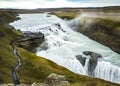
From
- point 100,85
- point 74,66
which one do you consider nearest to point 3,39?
point 74,66

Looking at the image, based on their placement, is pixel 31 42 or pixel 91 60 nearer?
pixel 91 60

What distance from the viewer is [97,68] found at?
3086 inches

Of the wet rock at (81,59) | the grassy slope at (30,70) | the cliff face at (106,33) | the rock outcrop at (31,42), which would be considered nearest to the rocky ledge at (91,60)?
the wet rock at (81,59)

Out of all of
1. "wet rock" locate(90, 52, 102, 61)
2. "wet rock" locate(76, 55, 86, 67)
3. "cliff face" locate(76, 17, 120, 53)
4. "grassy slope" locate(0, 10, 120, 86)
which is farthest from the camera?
"cliff face" locate(76, 17, 120, 53)

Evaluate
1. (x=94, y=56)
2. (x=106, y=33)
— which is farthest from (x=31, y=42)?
(x=106, y=33)

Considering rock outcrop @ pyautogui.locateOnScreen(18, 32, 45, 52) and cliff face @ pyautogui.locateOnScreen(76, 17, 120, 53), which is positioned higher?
rock outcrop @ pyautogui.locateOnScreen(18, 32, 45, 52)

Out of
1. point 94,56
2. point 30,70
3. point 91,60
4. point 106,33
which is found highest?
point 30,70

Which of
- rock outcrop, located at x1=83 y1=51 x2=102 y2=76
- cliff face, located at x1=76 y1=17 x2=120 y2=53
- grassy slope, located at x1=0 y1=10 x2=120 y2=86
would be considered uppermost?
grassy slope, located at x1=0 y1=10 x2=120 y2=86

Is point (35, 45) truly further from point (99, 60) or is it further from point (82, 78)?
point (82, 78)

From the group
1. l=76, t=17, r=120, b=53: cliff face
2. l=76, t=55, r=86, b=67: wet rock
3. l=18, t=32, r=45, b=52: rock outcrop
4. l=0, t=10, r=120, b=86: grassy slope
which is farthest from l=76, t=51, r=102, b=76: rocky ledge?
l=18, t=32, r=45, b=52: rock outcrop

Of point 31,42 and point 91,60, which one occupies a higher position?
point 31,42

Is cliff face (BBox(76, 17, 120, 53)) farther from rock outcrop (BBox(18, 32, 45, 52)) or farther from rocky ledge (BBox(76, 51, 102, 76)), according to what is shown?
rock outcrop (BBox(18, 32, 45, 52))

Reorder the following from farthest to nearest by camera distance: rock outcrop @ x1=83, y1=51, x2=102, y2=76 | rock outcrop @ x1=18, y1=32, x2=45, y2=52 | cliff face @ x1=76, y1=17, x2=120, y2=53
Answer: cliff face @ x1=76, y1=17, x2=120, y2=53 → rock outcrop @ x1=18, y1=32, x2=45, y2=52 → rock outcrop @ x1=83, y1=51, x2=102, y2=76

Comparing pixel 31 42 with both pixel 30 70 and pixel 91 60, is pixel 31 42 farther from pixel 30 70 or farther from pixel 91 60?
pixel 30 70
